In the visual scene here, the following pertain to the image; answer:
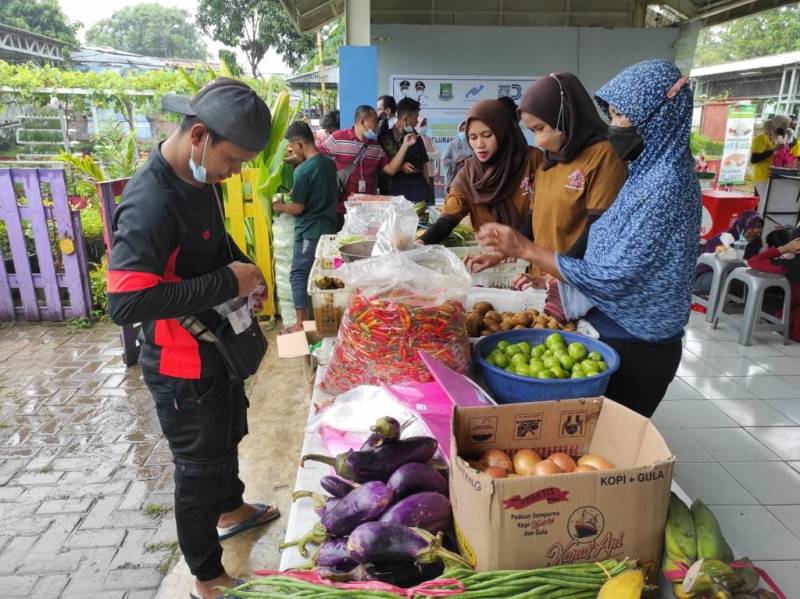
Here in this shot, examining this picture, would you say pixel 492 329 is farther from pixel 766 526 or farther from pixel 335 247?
pixel 766 526

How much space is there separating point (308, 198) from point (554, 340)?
3.25m

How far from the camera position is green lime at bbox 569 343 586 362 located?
1.80 meters

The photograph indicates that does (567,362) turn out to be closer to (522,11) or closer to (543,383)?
(543,383)

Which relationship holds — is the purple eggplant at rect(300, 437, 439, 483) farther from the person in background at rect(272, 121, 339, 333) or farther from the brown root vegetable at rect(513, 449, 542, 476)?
the person in background at rect(272, 121, 339, 333)

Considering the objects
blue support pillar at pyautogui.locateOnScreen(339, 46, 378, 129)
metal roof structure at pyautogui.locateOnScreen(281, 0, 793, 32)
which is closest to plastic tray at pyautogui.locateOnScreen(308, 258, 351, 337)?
blue support pillar at pyautogui.locateOnScreen(339, 46, 378, 129)

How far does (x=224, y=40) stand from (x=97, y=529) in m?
38.0

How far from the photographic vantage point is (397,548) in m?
1.08

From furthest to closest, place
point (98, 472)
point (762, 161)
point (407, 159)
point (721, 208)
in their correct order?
point (762, 161)
point (721, 208)
point (407, 159)
point (98, 472)

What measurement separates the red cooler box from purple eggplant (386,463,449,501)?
23.6ft

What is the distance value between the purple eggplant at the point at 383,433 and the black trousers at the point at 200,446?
2.63 ft

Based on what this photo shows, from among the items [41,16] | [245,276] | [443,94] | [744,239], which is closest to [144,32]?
[41,16]

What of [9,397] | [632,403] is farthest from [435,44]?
[632,403]

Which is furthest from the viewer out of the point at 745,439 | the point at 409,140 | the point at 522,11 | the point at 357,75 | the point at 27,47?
the point at 27,47

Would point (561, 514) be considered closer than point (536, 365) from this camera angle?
Yes
